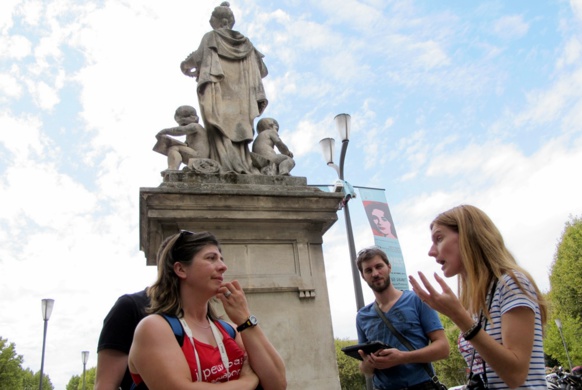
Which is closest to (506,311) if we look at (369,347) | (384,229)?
(369,347)

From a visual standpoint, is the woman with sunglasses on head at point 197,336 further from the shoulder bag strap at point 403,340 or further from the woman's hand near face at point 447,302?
the shoulder bag strap at point 403,340

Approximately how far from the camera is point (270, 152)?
596cm

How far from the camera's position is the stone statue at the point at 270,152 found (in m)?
5.71

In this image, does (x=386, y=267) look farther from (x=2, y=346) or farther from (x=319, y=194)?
(x=2, y=346)

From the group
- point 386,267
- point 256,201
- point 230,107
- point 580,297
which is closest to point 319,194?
point 256,201

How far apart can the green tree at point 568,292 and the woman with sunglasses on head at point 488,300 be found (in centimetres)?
3363

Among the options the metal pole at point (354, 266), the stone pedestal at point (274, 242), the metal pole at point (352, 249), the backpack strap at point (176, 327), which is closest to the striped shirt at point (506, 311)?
the backpack strap at point (176, 327)

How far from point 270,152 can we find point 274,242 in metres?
1.42

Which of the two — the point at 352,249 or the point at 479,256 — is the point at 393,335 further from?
the point at 352,249

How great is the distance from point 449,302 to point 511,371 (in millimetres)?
353

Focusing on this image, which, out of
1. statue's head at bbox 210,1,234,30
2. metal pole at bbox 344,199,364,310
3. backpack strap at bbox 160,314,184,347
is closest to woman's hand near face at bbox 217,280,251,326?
backpack strap at bbox 160,314,184,347

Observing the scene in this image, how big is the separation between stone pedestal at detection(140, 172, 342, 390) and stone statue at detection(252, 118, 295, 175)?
1.89ft

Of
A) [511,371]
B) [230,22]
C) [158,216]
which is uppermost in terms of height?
[230,22]

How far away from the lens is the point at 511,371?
199 cm
